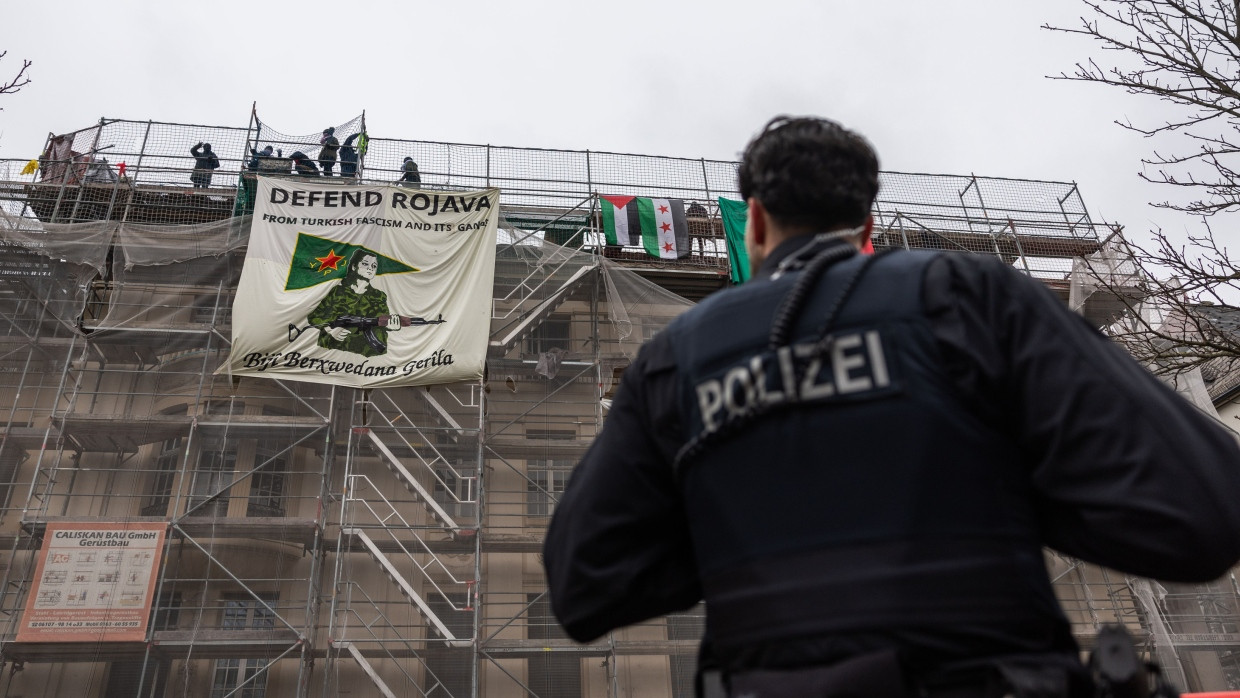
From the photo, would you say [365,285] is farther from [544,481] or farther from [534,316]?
[544,481]

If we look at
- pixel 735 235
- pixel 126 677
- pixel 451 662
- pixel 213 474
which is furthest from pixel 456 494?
pixel 735 235

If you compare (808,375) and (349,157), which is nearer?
(808,375)

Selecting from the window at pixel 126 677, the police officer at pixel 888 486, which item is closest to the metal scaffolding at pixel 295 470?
the window at pixel 126 677

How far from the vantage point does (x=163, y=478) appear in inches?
537

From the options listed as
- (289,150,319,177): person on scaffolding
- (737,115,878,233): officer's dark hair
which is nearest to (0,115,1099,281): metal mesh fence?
(289,150,319,177): person on scaffolding

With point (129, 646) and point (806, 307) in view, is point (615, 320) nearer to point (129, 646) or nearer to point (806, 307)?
point (129, 646)

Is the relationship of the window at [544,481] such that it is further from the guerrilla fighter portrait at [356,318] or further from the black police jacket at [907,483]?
the black police jacket at [907,483]

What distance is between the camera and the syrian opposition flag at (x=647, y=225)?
15.0 m

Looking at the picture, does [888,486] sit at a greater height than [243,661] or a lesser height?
lesser

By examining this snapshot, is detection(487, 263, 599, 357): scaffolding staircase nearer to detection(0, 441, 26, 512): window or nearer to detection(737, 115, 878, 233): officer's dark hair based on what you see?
detection(0, 441, 26, 512): window

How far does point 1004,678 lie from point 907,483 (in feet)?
0.84

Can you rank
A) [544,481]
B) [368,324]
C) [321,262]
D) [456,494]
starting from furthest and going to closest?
[544,481]
[456,494]
[321,262]
[368,324]

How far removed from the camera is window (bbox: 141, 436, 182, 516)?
12953 mm

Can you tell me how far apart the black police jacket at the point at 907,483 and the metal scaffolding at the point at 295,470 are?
10.7 m
